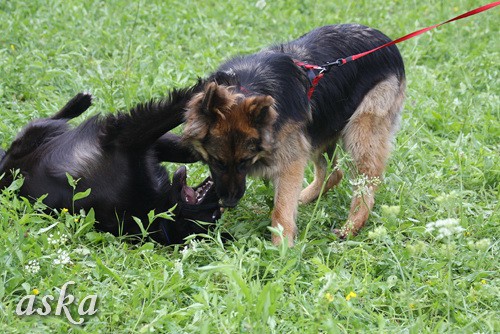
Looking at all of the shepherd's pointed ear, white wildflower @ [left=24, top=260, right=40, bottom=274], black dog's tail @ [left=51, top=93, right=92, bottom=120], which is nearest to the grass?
white wildflower @ [left=24, top=260, right=40, bottom=274]

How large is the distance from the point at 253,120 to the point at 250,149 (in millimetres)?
198

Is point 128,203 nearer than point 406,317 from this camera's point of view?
No

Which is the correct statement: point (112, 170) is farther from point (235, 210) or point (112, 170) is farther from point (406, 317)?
point (406, 317)

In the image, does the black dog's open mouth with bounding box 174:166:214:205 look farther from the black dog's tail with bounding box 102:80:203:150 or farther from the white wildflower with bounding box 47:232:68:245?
the white wildflower with bounding box 47:232:68:245

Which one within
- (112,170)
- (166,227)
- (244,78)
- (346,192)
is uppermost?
(244,78)

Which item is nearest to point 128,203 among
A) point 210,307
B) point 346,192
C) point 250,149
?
point 250,149

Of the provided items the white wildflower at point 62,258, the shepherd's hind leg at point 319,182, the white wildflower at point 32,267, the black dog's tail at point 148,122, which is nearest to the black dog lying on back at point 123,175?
the black dog's tail at point 148,122

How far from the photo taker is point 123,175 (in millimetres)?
5055

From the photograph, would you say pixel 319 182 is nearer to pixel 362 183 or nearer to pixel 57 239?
pixel 362 183

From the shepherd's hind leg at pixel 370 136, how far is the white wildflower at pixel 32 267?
2.29 metres

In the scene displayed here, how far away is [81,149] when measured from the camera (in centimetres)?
514

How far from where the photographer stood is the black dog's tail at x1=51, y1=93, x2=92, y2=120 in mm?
5902

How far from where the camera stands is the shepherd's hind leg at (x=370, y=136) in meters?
5.53

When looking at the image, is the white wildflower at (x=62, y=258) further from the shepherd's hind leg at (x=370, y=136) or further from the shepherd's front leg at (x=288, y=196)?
the shepherd's hind leg at (x=370, y=136)
